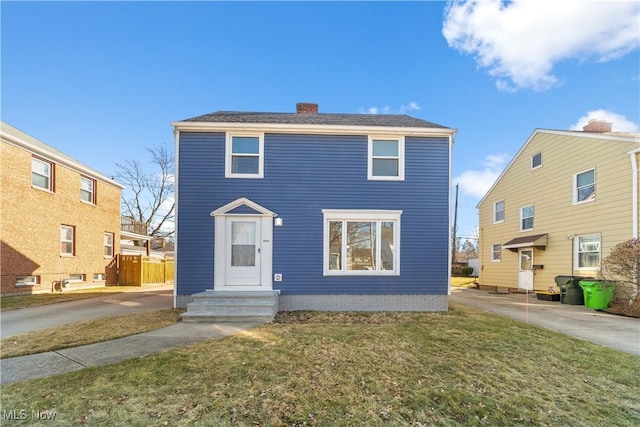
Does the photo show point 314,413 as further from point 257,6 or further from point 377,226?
point 257,6

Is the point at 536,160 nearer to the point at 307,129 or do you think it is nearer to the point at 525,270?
the point at 525,270

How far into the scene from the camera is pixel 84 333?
616cm

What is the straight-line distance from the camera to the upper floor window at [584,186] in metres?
11.4

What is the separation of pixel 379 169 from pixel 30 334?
919cm

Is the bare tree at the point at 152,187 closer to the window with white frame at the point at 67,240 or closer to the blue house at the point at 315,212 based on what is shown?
the window with white frame at the point at 67,240

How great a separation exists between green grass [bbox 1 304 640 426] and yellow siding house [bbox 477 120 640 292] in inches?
298

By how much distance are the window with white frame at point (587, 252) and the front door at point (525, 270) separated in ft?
8.33

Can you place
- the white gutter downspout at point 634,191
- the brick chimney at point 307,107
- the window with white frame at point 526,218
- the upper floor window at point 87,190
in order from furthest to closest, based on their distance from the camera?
the upper floor window at point 87,190, the window with white frame at point 526,218, the brick chimney at point 307,107, the white gutter downspout at point 634,191

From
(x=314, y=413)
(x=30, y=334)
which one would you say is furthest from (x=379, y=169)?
(x=30, y=334)

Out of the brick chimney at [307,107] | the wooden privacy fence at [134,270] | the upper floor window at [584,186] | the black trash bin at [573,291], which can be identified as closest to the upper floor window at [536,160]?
the upper floor window at [584,186]

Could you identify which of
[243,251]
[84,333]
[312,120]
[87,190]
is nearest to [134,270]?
[87,190]

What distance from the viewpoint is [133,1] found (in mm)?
10016

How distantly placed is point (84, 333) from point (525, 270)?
17.2 meters

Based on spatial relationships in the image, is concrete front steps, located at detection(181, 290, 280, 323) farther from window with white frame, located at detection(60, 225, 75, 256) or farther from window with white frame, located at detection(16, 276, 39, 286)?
window with white frame, located at detection(60, 225, 75, 256)
